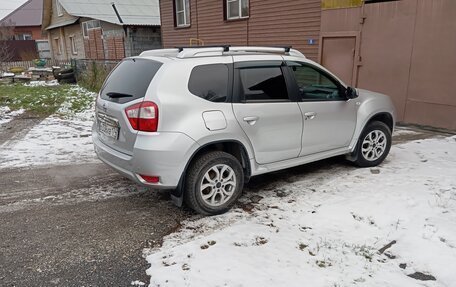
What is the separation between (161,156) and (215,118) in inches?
26.7

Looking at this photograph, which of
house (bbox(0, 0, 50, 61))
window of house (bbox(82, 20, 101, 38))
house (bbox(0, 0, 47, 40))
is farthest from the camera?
house (bbox(0, 0, 47, 40))

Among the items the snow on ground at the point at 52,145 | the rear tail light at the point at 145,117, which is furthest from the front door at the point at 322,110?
the snow on ground at the point at 52,145

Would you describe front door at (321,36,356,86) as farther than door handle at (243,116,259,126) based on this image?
Yes

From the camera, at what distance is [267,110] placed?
4.23m

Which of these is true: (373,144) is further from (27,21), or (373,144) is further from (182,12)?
(27,21)

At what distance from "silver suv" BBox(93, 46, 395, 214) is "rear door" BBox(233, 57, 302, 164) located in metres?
0.01

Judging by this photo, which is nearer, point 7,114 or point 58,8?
point 7,114

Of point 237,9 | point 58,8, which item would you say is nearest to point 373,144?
point 237,9

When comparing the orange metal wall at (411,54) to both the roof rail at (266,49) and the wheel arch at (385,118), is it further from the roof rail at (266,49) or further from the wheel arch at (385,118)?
the roof rail at (266,49)

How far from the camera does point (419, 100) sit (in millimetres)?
7766

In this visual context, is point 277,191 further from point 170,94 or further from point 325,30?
point 325,30

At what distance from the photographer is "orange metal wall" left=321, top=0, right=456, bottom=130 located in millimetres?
7180

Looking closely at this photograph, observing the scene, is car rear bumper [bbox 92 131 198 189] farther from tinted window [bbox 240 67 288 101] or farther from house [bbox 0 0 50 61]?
house [bbox 0 0 50 61]

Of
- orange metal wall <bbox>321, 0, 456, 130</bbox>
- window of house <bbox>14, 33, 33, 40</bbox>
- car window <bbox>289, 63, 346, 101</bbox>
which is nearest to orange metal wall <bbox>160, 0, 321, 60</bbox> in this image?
orange metal wall <bbox>321, 0, 456, 130</bbox>
